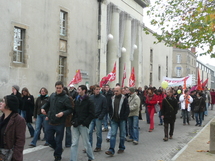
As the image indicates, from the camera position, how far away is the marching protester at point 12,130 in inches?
150

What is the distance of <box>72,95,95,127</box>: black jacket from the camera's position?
634cm

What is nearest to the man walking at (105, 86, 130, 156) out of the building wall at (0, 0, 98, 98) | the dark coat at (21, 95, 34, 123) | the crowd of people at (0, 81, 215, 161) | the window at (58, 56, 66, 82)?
the crowd of people at (0, 81, 215, 161)

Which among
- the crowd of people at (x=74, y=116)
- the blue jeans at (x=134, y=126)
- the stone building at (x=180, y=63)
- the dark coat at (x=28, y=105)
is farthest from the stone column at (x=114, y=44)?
the stone building at (x=180, y=63)

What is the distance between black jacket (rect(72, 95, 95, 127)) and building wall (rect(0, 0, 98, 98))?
10.0 meters

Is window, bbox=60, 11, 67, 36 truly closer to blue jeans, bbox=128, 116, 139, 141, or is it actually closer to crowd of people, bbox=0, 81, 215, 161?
crowd of people, bbox=0, 81, 215, 161

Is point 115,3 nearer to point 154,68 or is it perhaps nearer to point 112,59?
point 112,59

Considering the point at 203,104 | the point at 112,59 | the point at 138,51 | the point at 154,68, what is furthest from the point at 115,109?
the point at 154,68

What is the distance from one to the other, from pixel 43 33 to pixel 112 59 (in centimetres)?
1057

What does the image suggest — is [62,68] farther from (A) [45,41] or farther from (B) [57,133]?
(B) [57,133]

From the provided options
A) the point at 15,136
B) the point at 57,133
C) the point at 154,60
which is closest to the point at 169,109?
the point at 57,133

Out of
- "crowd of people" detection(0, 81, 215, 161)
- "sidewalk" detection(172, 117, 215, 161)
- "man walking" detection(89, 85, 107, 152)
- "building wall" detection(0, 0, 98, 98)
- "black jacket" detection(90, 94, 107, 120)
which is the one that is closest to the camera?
"crowd of people" detection(0, 81, 215, 161)

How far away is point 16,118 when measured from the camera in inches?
154

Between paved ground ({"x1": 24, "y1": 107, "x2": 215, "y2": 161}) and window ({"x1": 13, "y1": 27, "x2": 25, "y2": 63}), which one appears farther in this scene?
window ({"x1": 13, "y1": 27, "x2": 25, "y2": 63})

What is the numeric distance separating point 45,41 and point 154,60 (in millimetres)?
Answer: 24305
